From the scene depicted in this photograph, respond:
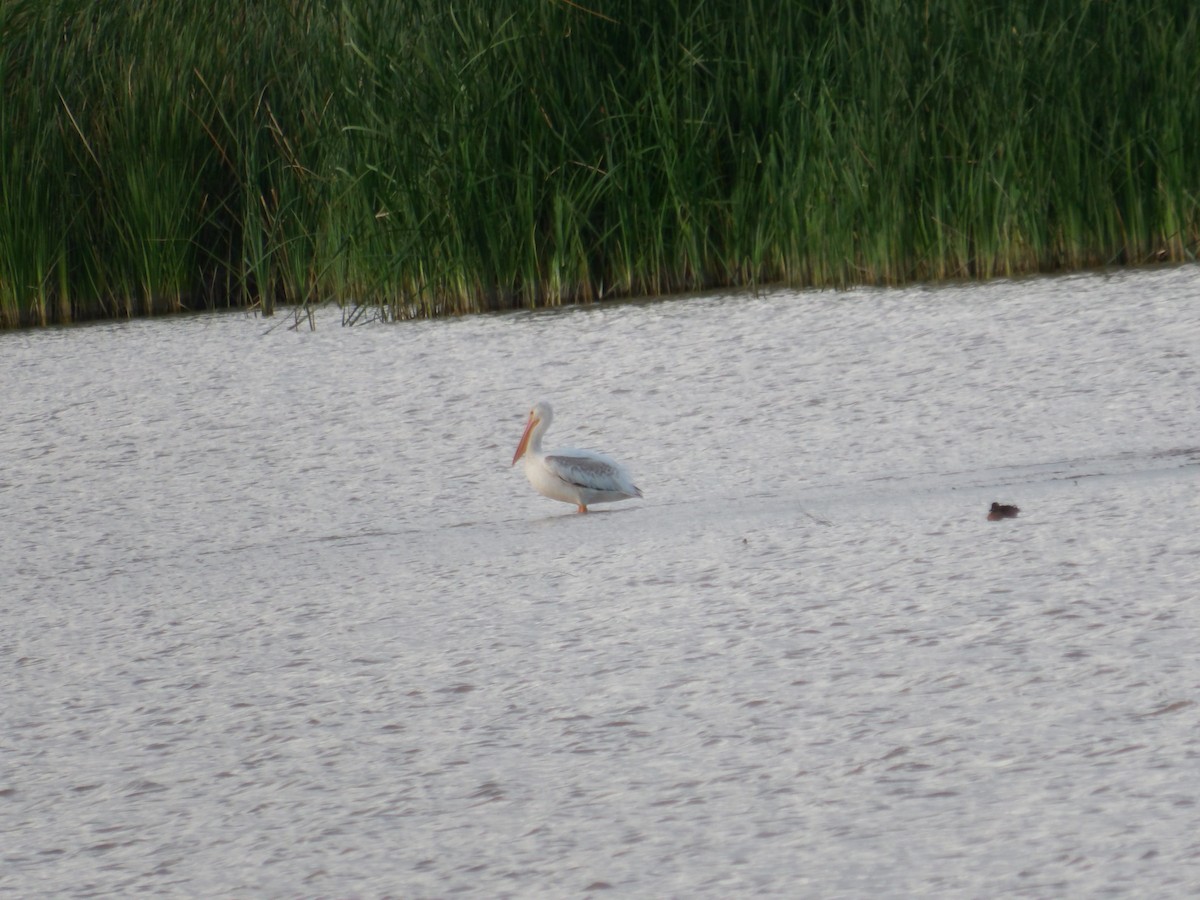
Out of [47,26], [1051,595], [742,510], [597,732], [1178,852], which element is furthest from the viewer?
[47,26]

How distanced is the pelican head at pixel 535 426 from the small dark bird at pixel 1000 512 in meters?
0.94

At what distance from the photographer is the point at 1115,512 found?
2.83 metres

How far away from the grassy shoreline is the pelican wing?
7.90 ft

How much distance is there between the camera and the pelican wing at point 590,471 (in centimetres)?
324

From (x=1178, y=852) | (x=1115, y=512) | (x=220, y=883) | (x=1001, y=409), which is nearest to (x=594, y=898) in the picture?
(x=220, y=883)

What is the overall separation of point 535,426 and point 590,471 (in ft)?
1.06

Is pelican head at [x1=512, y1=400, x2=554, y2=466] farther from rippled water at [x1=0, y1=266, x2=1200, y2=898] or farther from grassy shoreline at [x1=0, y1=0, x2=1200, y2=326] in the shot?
grassy shoreline at [x1=0, y1=0, x2=1200, y2=326]

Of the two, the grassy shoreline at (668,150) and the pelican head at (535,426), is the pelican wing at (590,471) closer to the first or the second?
the pelican head at (535,426)

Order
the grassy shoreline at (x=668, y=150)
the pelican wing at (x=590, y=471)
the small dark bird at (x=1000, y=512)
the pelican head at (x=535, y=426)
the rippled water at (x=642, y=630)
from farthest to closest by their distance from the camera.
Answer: the grassy shoreline at (x=668, y=150) → the pelican head at (x=535, y=426) → the pelican wing at (x=590, y=471) → the small dark bird at (x=1000, y=512) → the rippled water at (x=642, y=630)

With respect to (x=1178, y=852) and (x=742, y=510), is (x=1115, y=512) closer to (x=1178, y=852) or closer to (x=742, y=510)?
(x=742, y=510)

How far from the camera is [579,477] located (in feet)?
10.7

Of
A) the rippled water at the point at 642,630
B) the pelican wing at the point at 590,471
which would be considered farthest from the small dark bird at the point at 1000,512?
the pelican wing at the point at 590,471

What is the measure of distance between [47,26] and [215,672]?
16.4 ft

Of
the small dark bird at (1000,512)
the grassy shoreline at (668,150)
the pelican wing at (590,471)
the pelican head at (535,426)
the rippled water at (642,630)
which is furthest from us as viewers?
the grassy shoreline at (668,150)
